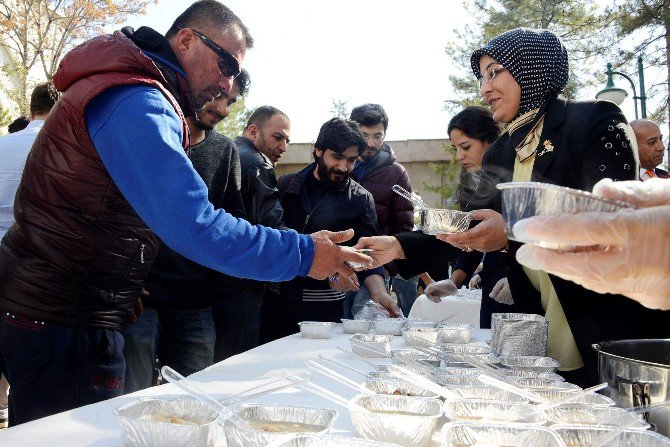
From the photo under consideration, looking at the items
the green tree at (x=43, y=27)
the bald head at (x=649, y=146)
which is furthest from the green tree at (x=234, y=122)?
the bald head at (x=649, y=146)

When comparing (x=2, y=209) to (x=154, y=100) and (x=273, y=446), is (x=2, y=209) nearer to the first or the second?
(x=154, y=100)

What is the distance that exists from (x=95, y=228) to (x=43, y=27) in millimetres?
12175

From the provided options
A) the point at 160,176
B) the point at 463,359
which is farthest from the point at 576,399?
the point at 160,176

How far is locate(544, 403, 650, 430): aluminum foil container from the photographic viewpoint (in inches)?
38.8

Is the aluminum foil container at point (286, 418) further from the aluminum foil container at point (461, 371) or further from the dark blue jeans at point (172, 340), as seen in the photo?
the dark blue jeans at point (172, 340)

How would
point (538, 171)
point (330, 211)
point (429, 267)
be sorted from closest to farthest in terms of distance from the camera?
1. point (538, 171)
2. point (429, 267)
3. point (330, 211)

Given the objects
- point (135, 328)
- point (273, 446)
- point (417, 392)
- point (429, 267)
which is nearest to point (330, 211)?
point (429, 267)

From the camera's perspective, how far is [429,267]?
251 centimetres

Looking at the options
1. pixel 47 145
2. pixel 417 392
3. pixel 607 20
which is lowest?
pixel 417 392

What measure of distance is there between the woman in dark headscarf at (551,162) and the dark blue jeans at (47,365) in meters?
1.13

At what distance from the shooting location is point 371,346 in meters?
1.84

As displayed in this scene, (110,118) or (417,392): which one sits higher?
(110,118)

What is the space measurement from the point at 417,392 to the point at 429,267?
1306 millimetres

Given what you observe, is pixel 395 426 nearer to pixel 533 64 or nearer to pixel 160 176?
pixel 160 176
